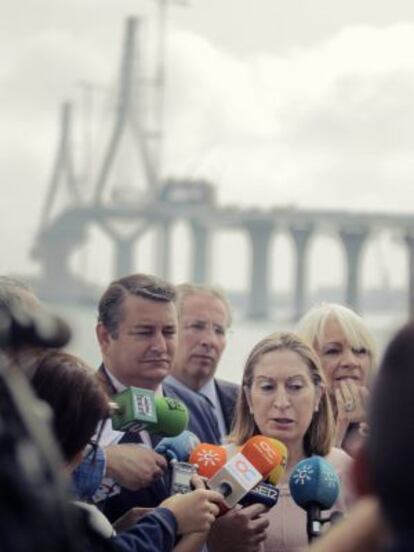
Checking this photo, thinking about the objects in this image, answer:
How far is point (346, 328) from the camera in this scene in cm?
483

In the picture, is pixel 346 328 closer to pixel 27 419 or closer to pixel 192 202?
pixel 27 419

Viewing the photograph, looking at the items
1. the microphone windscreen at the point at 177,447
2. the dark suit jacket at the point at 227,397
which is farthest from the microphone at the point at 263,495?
the dark suit jacket at the point at 227,397

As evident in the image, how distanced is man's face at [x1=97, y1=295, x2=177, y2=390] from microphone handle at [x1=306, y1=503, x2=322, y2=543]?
2.72 ft

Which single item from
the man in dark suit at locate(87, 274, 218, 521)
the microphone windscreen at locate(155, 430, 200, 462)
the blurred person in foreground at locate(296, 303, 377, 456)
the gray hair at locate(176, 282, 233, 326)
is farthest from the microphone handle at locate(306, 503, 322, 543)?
the gray hair at locate(176, 282, 233, 326)

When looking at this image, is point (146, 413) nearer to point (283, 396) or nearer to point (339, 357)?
point (283, 396)

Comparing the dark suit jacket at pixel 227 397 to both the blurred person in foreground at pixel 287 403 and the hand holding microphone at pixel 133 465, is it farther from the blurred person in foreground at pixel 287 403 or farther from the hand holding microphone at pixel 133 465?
the hand holding microphone at pixel 133 465

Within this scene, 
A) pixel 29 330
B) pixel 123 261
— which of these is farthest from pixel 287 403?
pixel 123 261

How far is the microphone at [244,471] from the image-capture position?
3420 mm

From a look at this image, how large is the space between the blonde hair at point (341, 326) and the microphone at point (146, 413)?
118 cm

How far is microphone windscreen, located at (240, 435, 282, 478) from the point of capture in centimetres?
346

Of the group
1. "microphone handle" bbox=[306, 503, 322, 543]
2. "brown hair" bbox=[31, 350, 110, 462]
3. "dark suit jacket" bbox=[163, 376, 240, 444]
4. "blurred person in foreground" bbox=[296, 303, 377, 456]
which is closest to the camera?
"brown hair" bbox=[31, 350, 110, 462]

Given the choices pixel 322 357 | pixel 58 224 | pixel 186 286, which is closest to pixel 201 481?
pixel 322 357

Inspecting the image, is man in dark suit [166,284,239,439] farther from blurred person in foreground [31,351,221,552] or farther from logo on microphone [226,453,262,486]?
blurred person in foreground [31,351,221,552]

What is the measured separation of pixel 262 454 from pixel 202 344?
193cm
